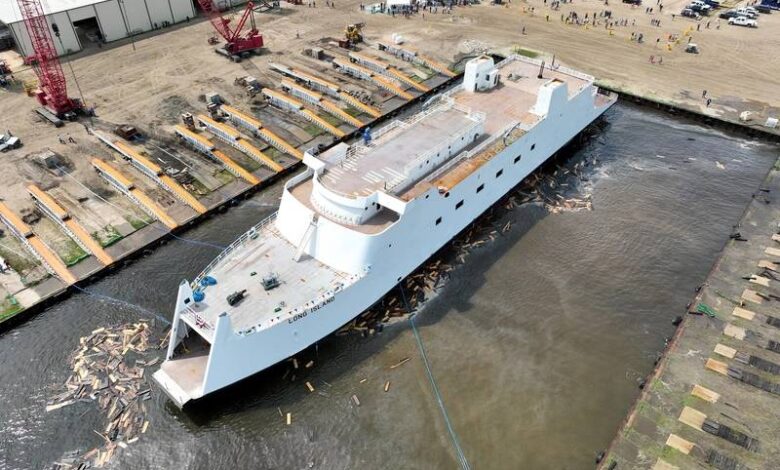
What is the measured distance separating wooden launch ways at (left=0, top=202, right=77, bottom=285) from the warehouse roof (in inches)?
1038

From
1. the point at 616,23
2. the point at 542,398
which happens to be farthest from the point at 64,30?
the point at 616,23

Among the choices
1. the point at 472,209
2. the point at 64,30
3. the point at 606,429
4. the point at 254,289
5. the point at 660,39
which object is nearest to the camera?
Result: the point at 606,429

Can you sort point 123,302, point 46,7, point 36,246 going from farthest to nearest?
point 46,7, point 36,246, point 123,302

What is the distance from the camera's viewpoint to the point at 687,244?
3200 cm

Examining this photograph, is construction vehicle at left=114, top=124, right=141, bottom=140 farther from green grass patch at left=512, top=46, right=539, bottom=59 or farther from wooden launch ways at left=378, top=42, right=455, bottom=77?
green grass patch at left=512, top=46, right=539, bottom=59

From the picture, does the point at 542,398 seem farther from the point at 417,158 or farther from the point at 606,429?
the point at 417,158

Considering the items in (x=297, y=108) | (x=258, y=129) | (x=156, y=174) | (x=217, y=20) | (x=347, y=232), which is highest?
(x=217, y=20)

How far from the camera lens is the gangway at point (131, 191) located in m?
32.2

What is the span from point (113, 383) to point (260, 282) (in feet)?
26.0

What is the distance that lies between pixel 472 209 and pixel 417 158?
513 cm

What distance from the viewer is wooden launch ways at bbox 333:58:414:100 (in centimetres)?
4647

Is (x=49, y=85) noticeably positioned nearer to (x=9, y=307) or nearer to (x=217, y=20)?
(x=9, y=307)

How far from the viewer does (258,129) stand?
130ft

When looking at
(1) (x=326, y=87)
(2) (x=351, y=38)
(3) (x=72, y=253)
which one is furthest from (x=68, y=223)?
(2) (x=351, y=38)
